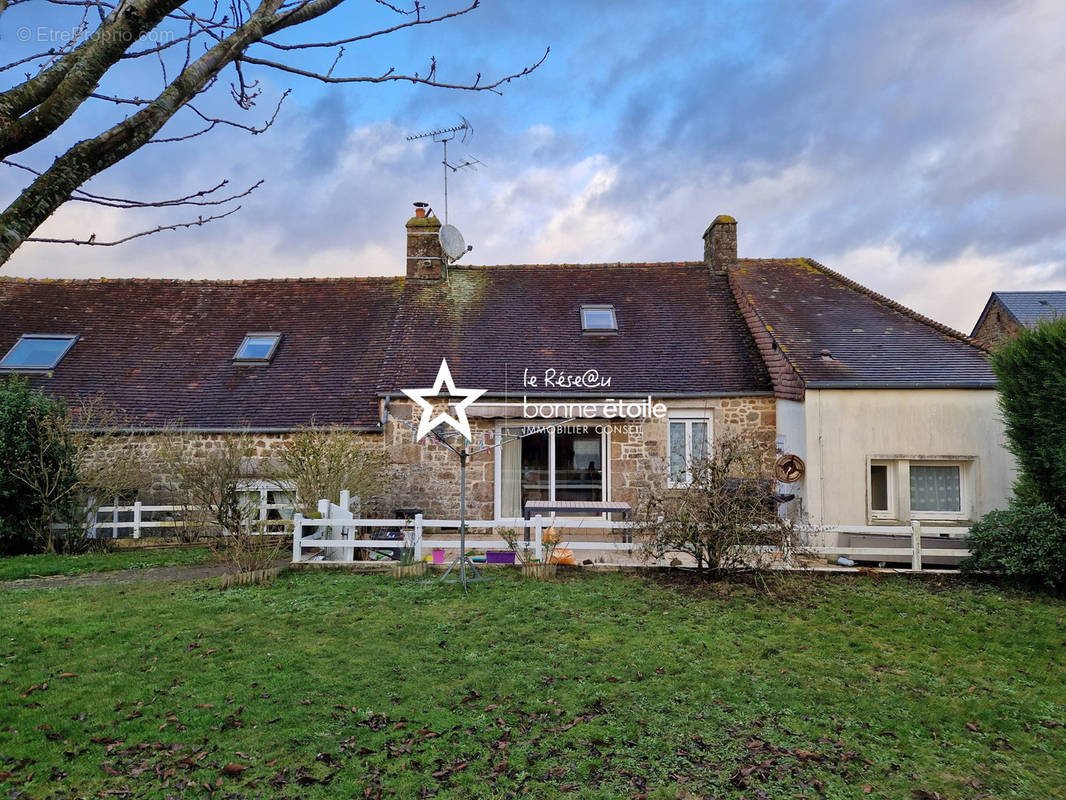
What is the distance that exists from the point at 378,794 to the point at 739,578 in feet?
21.4

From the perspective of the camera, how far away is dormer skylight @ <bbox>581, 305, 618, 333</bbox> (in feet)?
49.4

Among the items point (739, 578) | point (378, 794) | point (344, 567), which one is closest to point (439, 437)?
point (344, 567)

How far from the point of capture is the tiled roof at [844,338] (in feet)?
38.4

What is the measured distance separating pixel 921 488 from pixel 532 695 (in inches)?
356

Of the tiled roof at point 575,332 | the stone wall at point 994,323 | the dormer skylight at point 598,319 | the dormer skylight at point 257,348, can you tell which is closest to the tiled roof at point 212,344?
the dormer skylight at point 257,348

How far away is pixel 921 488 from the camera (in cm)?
1162

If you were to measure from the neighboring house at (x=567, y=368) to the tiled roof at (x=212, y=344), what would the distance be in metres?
0.05

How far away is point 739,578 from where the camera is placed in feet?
30.9

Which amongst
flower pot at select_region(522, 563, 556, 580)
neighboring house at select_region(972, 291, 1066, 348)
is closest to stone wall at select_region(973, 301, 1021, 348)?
neighboring house at select_region(972, 291, 1066, 348)

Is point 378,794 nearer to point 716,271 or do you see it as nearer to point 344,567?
point 344,567

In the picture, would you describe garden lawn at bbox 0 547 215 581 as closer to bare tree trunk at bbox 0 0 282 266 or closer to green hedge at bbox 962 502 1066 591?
bare tree trunk at bbox 0 0 282 266

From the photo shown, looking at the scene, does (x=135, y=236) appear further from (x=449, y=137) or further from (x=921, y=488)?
(x=449, y=137)

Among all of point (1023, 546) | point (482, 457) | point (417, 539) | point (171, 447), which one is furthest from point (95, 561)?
point (1023, 546)

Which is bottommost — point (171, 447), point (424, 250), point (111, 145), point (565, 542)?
point (565, 542)
